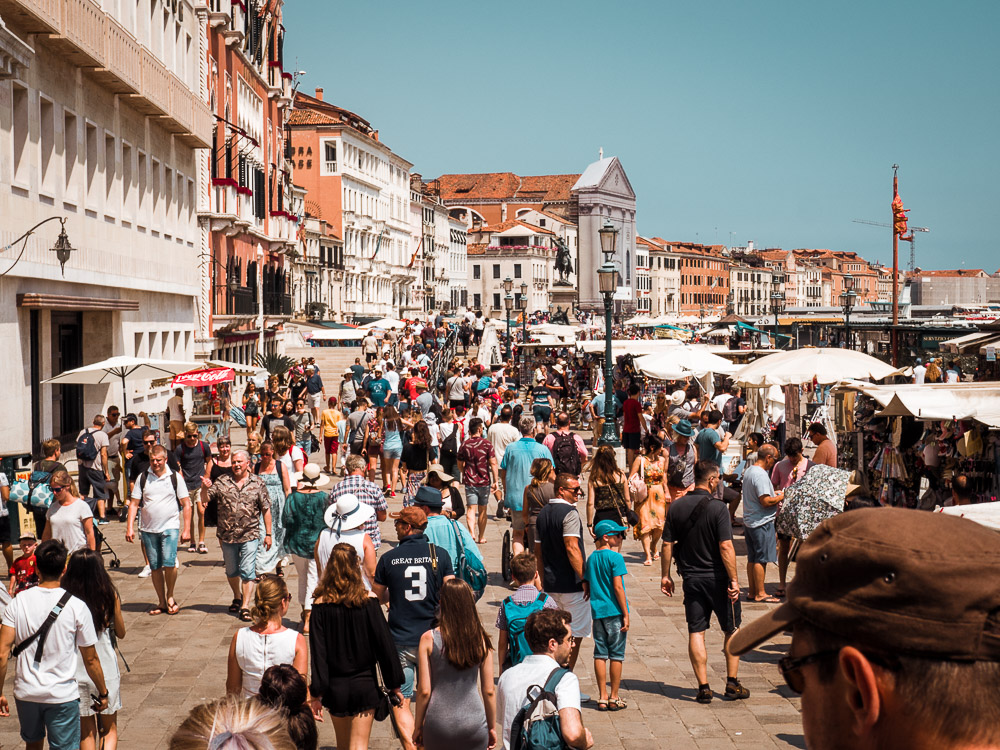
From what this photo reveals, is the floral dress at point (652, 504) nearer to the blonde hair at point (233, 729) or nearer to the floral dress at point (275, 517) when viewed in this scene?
the floral dress at point (275, 517)

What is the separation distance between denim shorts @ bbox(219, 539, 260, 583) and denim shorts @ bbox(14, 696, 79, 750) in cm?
435

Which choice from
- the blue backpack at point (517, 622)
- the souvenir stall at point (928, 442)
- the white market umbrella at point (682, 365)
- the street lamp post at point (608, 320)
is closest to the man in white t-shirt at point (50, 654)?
the blue backpack at point (517, 622)

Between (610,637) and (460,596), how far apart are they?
230 centimetres

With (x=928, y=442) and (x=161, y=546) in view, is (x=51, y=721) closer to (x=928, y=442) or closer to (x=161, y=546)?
(x=161, y=546)

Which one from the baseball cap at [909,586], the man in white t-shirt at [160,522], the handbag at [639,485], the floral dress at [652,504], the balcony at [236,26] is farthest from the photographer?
the balcony at [236,26]

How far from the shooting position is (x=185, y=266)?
29.5 m

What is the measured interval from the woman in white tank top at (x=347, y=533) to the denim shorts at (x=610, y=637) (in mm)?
1639

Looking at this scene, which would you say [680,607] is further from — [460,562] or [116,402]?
[116,402]

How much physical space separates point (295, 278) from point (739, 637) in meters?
65.6

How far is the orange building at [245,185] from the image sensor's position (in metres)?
33.0

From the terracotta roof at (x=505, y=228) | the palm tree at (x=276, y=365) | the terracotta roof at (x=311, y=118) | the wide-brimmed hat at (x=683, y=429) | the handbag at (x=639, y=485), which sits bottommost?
the handbag at (x=639, y=485)

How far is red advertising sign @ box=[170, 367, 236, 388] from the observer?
707 inches

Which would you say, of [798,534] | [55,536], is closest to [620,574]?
[798,534]

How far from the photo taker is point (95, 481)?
1586 centimetres
